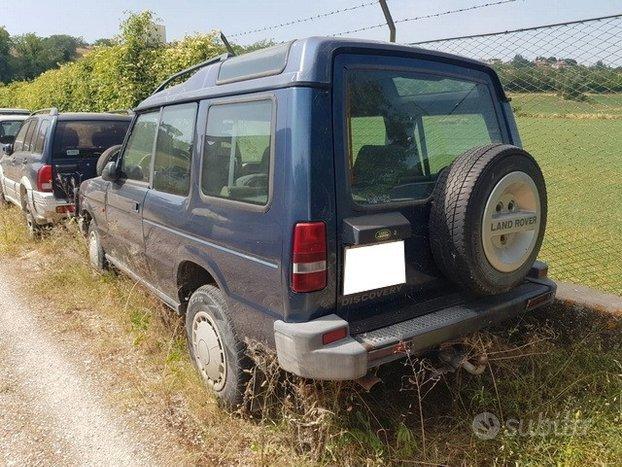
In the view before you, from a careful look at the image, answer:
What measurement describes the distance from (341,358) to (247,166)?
3.57 ft

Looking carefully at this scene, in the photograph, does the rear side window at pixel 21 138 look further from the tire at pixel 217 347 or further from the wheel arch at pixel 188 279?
the tire at pixel 217 347

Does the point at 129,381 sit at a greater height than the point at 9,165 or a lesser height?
lesser

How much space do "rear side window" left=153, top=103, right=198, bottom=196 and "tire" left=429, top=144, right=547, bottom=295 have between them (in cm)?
153

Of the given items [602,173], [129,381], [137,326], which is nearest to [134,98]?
[137,326]

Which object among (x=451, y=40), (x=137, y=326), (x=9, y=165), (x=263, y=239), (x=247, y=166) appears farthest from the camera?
(x=9, y=165)

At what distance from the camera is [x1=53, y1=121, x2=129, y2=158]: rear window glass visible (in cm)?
624

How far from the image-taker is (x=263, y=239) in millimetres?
2363

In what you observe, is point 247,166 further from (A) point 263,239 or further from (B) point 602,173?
(B) point 602,173

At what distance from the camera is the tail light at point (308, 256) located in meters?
2.21

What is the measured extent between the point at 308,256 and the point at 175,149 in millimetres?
1511

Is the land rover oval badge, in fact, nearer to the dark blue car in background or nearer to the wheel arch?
the wheel arch

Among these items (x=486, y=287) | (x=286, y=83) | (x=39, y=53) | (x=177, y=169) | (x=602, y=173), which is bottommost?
(x=602, y=173)

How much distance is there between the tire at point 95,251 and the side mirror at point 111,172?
113cm

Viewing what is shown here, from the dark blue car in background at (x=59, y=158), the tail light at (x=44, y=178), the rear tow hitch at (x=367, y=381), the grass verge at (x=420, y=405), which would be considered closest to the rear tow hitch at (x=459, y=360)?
the grass verge at (x=420, y=405)
